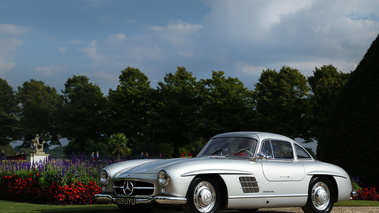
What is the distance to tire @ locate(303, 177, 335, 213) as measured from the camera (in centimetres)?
988

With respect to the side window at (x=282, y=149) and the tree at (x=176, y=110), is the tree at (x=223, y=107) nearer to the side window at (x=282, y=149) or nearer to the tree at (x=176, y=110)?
the tree at (x=176, y=110)

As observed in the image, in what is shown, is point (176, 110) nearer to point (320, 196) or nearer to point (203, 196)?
point (320, 196)

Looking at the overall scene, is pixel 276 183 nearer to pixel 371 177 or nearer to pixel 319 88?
pixel 371 177

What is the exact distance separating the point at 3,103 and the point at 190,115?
48.8 m

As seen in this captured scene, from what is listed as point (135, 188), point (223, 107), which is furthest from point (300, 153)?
point (223, 107)

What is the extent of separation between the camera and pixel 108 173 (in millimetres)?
8961

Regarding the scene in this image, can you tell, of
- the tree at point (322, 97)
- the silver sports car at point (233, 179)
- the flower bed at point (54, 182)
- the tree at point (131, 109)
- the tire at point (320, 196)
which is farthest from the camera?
the tree at point (131, 109)

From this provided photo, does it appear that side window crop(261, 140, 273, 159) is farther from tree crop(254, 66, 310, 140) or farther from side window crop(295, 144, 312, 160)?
tree crop(254, 66, 310, 140)

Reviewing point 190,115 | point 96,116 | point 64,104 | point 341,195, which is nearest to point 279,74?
point 190,115

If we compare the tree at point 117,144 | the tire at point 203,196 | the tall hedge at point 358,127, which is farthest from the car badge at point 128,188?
the tree at point 117,144

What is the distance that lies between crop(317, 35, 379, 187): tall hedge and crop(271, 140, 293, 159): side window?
9.39 metres

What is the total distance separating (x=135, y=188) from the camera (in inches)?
323

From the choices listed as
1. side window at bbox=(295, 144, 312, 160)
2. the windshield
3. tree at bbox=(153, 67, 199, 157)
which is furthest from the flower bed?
tree at bbox=(153, 67, 199, 157)

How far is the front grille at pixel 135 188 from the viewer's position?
317 inches
